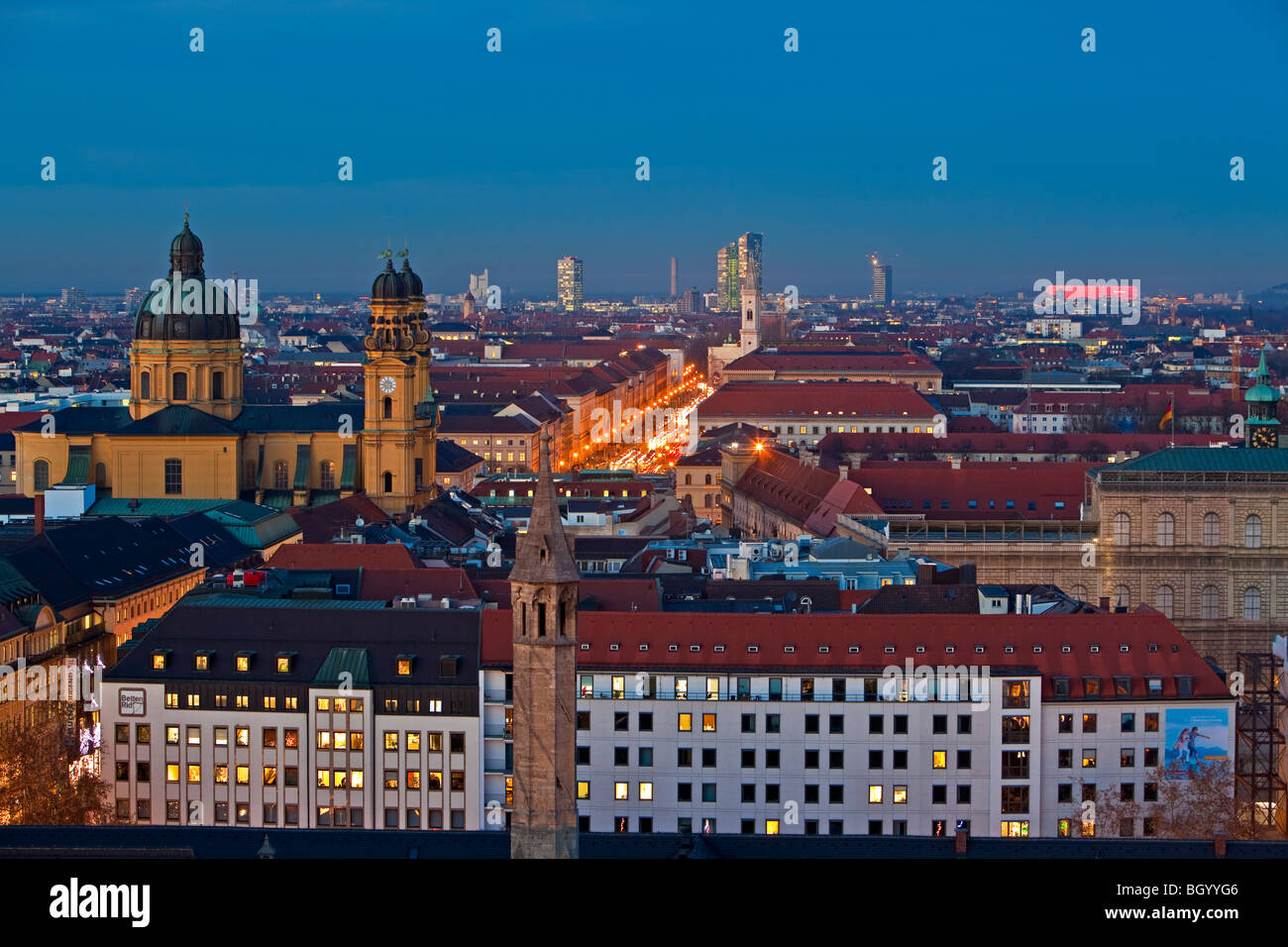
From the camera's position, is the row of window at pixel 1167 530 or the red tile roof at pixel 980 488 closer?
the row of window at pixel 1167 530

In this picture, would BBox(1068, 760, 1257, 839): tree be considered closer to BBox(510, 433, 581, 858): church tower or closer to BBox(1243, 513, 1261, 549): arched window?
BBox(510, 433, 581, 858): church tower

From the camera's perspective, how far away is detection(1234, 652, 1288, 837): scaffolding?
2087 inches

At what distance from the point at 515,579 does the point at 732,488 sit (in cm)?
8040

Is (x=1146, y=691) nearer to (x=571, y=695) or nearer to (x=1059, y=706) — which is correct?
(x=1059, y=706)

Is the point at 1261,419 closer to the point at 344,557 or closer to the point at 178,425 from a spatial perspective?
the point at 344,557

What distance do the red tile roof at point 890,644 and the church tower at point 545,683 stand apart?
704 inches

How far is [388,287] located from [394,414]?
302 inches

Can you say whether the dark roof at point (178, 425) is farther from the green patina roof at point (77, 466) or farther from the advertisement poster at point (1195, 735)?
→ the advertisement poster at point (1195, 735)

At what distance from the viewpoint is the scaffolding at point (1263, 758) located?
174 feet

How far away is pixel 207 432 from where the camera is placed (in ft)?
330

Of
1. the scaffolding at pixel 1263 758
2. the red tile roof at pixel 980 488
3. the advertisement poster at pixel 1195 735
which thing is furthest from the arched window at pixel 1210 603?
the advertisement poster at pixel 1195 735

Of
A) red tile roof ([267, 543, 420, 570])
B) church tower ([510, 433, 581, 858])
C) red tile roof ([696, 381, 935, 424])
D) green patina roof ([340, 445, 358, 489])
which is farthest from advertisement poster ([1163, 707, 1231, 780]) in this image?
red tile roof ([696, 381, 935, 424])

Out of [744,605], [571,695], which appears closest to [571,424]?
[744,605]

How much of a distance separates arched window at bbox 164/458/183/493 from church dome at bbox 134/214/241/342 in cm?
597
